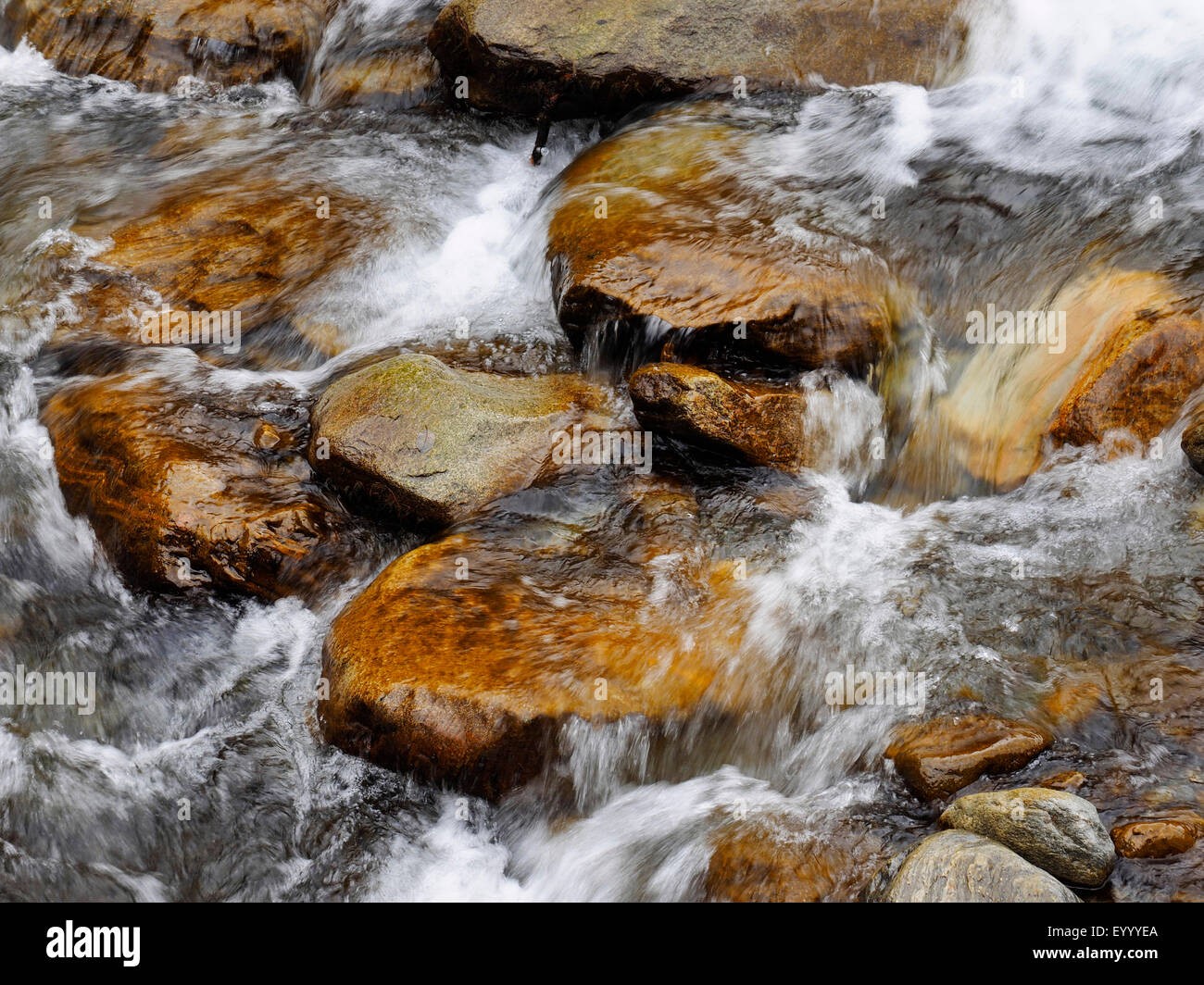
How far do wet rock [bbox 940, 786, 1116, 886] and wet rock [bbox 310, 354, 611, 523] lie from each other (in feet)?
10.4

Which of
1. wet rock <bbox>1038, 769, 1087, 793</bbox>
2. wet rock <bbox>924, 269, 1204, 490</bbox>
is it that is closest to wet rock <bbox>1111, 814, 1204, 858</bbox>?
wet rock <bbox>1038, 769, 1087, 793</bbox>

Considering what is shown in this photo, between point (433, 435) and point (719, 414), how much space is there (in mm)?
1685

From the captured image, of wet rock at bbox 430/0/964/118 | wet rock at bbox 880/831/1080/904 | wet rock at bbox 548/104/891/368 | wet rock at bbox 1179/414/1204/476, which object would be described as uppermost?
wet rock at bbox 430/0/964/118

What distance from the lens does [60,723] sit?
18.8 ft

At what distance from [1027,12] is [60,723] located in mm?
9179

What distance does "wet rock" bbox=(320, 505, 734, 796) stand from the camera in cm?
512

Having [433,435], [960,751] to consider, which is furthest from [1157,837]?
[433,435]

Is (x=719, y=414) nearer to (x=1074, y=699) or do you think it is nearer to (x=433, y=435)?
(x=433, y=435)

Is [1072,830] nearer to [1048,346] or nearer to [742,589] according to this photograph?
[742,589]

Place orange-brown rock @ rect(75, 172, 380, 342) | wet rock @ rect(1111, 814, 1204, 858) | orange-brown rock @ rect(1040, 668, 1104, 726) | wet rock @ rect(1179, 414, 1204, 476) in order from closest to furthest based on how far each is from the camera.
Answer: wet rock @ rect(1111, 814, 1204, 858) → orange-brown rock @ rect(1040, 668, 1104, 726) → wet rock @ rect(1179, 414, 1204, 476) → orange-brown rock @ rect(75, 172, 380, 342)

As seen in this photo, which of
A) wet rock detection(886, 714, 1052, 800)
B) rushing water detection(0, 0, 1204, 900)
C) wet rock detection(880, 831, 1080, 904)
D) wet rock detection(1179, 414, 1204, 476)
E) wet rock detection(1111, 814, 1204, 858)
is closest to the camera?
wet rock detection(880, 831, 1080, 904)

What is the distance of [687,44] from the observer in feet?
30.0

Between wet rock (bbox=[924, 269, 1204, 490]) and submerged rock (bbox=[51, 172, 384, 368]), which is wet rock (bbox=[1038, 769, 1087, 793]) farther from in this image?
submerged rock (bbox=[51, 172, 384, 368])
